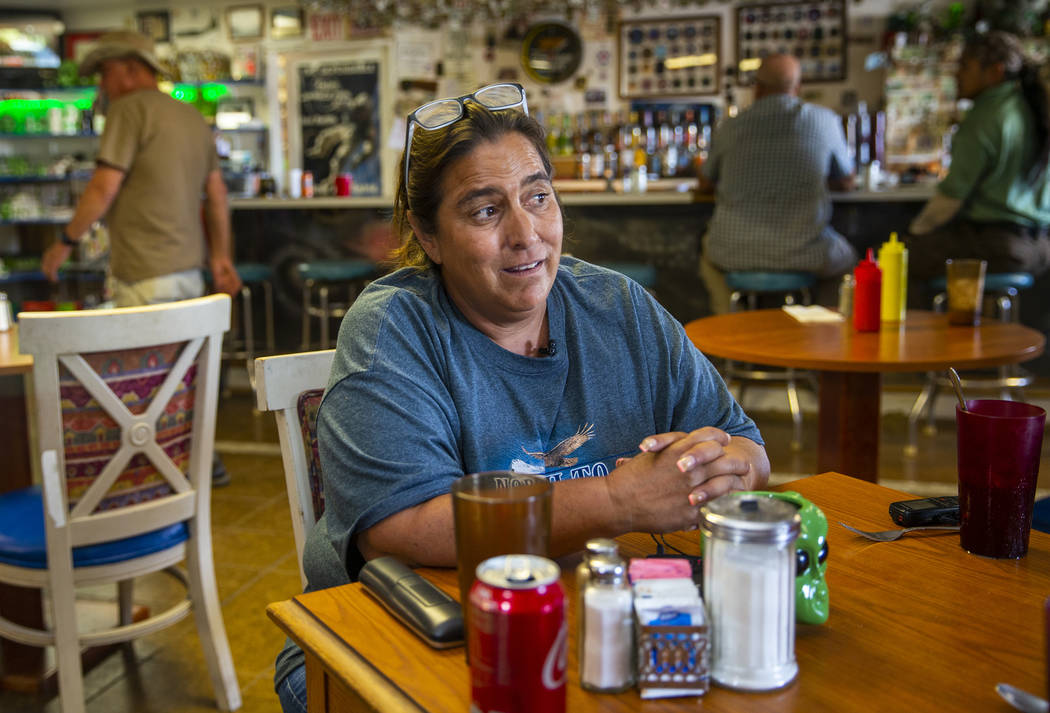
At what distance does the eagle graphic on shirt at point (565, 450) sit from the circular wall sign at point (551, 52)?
23.1ft

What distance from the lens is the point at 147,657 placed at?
2.63 metres

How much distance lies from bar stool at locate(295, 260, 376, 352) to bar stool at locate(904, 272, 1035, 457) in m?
2.92

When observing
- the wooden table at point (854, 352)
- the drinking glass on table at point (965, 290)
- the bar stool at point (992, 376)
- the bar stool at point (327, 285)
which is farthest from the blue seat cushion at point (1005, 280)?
the bar stool at point (327, 285)

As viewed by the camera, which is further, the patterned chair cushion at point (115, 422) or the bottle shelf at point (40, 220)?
the bottle shelf at point (40, 220)

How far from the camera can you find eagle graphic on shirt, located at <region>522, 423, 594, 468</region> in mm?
1354

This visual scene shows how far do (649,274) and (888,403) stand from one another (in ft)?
5.04

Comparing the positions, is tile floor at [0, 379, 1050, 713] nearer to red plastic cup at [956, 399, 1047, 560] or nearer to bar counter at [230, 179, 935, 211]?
bar counter at [230, 179, 935, 211]

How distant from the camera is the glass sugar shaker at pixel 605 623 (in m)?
0.75

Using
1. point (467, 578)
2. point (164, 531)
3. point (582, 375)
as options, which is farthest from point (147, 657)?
point (467, 578)

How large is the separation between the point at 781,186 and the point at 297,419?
3.33 m

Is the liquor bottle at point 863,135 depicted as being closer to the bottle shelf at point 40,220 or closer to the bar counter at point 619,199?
the bar counter at point 619,199

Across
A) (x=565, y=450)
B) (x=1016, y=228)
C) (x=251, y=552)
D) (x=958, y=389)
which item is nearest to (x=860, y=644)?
(x=958, y=389)

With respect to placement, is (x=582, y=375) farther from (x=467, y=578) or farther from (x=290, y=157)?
(x=290, y=157)

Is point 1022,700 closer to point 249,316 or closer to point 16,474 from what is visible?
point 16,474
